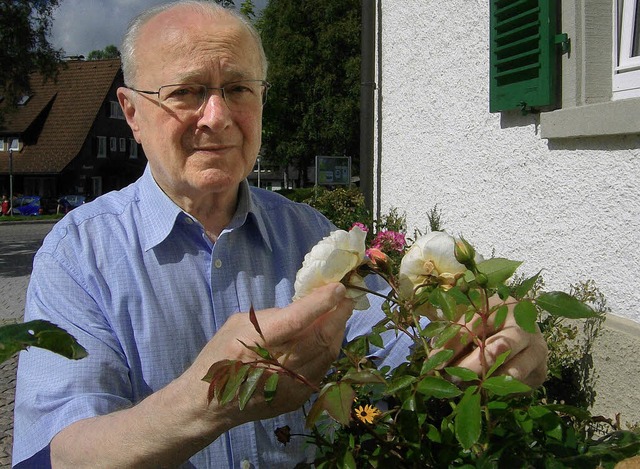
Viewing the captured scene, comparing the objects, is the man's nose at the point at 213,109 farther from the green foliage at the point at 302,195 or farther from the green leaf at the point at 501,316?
the green foliage at the point at 302,195

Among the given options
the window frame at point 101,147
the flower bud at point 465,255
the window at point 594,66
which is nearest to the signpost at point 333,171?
the window at point 594,66

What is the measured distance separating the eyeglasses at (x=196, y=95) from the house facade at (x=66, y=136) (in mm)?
38047

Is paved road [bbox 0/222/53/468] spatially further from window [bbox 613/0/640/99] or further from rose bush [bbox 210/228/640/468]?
window [bbox 613/0/640/99]

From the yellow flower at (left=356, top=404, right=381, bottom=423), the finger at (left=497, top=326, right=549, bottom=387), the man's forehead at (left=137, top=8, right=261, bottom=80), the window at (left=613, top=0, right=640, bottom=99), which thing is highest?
the window at (left=613, top=0, right=640, bottom=99)

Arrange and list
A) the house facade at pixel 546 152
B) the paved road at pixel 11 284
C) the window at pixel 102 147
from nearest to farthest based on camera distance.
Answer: the house facade at pixel 546 152
the paved road at pixel 11 284
the window at pixel 102 147

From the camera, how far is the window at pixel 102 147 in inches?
1607

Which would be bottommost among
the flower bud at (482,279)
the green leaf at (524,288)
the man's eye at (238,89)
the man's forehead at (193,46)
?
the green leaf at (524,288)

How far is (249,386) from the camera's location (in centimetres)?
88

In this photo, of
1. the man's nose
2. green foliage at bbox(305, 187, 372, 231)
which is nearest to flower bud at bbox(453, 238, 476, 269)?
the man's nose

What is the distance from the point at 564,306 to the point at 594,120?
85.1 inches

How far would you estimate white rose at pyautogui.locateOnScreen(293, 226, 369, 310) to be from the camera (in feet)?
3.30

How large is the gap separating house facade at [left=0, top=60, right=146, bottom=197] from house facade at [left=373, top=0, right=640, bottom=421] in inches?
1396

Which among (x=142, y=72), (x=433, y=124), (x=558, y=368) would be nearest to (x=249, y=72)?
(x=142, y=72)

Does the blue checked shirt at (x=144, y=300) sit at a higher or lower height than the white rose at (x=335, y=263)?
lower
